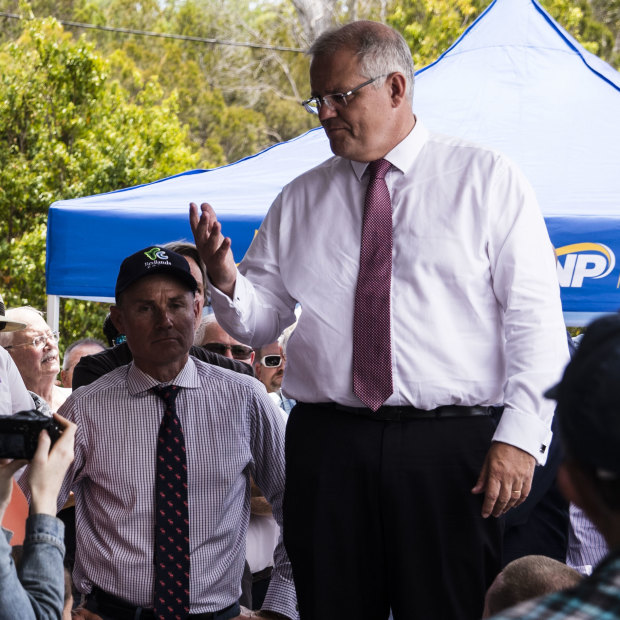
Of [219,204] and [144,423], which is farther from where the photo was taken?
[219,204]

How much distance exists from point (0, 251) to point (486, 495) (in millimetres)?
13040

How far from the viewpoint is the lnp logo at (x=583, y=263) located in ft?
15.0

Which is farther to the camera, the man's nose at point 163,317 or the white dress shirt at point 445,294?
the man's nose at point 163,317

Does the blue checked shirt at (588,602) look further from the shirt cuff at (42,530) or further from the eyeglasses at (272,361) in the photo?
the eyeglasses at (272,361)

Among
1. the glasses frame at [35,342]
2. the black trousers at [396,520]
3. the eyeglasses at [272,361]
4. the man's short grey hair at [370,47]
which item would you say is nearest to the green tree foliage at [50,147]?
the glasses frame at [35,342]

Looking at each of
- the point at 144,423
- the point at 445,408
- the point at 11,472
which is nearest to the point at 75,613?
the point at 144,423

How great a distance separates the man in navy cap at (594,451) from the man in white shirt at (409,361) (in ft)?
4.19

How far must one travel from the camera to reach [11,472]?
6.87 feet

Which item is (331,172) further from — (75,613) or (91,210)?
(91,210)

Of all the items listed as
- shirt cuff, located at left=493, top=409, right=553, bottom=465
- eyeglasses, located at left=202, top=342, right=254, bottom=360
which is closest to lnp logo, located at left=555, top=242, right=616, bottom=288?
eyeglasses, located at left=202, top=342, right=254, bottom=360

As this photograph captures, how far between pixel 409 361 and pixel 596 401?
144 centimetres

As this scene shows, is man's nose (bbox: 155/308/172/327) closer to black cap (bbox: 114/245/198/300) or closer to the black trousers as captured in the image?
black cap (bbox: 114/245/198/300)

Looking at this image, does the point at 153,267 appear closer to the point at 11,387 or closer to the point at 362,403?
the point at 362,403

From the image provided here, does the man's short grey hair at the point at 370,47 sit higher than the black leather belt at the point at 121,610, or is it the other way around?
the man's short grey hair at the point at 370,47
